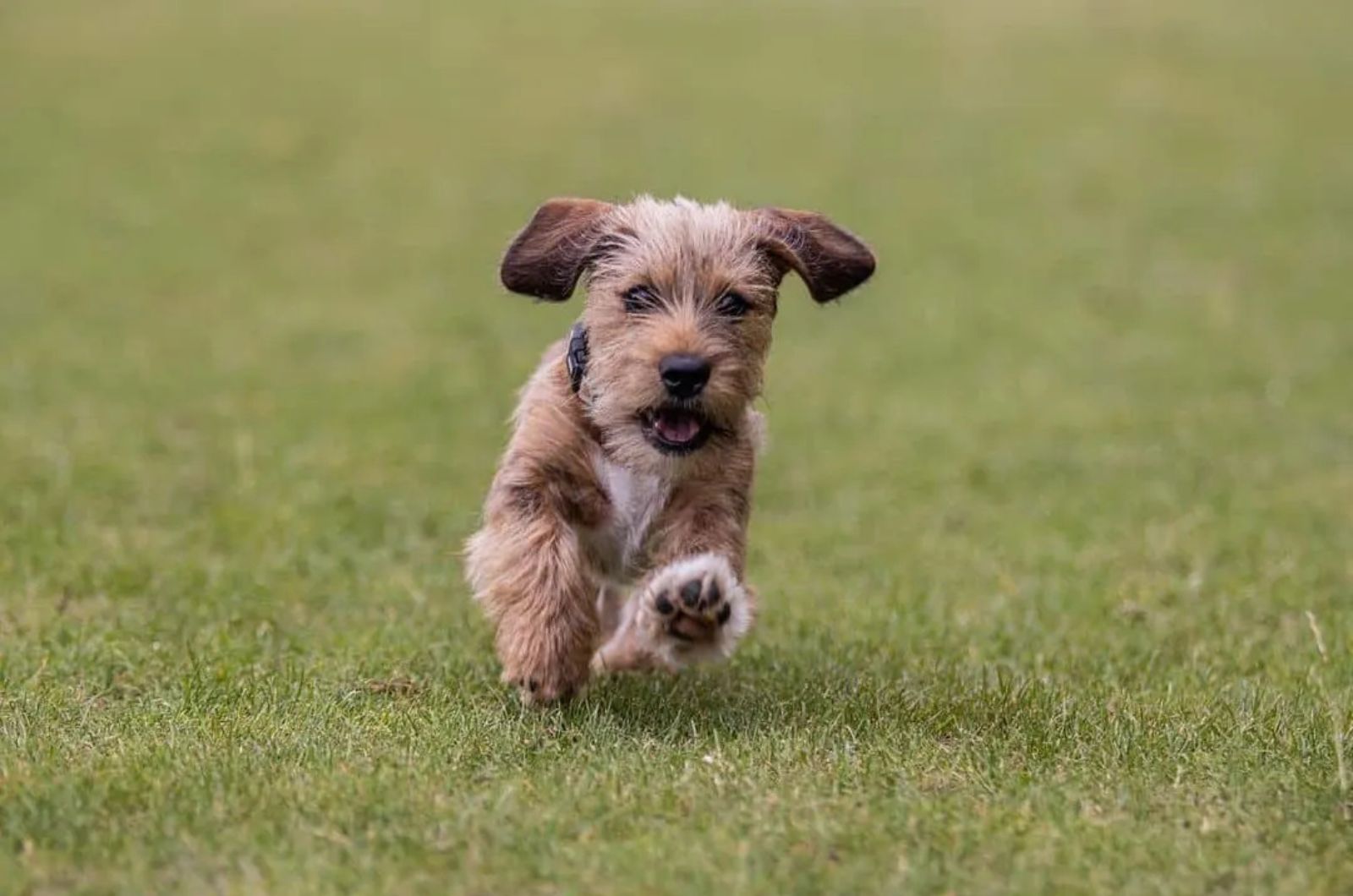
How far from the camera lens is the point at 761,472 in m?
11.3

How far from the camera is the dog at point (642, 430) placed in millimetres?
5660

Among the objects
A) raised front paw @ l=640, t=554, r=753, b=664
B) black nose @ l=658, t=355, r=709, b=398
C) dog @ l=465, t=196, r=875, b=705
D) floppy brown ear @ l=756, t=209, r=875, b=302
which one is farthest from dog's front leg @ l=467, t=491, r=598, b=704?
floppy brown ear @ l=756, t=209, r=875, b=302

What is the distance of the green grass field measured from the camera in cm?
452

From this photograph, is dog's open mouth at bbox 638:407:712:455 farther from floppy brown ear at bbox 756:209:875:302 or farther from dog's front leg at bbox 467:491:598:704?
floppy brown ear at bbox 756:209:875:302

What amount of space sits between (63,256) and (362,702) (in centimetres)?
1297

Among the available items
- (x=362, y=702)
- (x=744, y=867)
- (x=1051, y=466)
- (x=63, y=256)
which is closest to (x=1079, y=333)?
(x=1051, y=466)

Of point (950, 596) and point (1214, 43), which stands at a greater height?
point (1214, 43)

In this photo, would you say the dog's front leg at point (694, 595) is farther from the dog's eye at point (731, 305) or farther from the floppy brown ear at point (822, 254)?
the floppy brown ear at point (822, 254)

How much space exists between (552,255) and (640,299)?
0.40 metres

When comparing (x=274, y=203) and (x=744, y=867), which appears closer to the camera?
(x=744, y=867)

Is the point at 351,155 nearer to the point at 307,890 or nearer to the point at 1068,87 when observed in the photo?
the point at 1068,87

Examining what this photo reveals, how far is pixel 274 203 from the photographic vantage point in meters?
20.8

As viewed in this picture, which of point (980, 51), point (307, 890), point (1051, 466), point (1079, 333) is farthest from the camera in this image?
point (980, 51)

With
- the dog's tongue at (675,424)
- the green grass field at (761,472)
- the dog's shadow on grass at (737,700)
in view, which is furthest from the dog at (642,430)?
the green grass field at (761,472)
